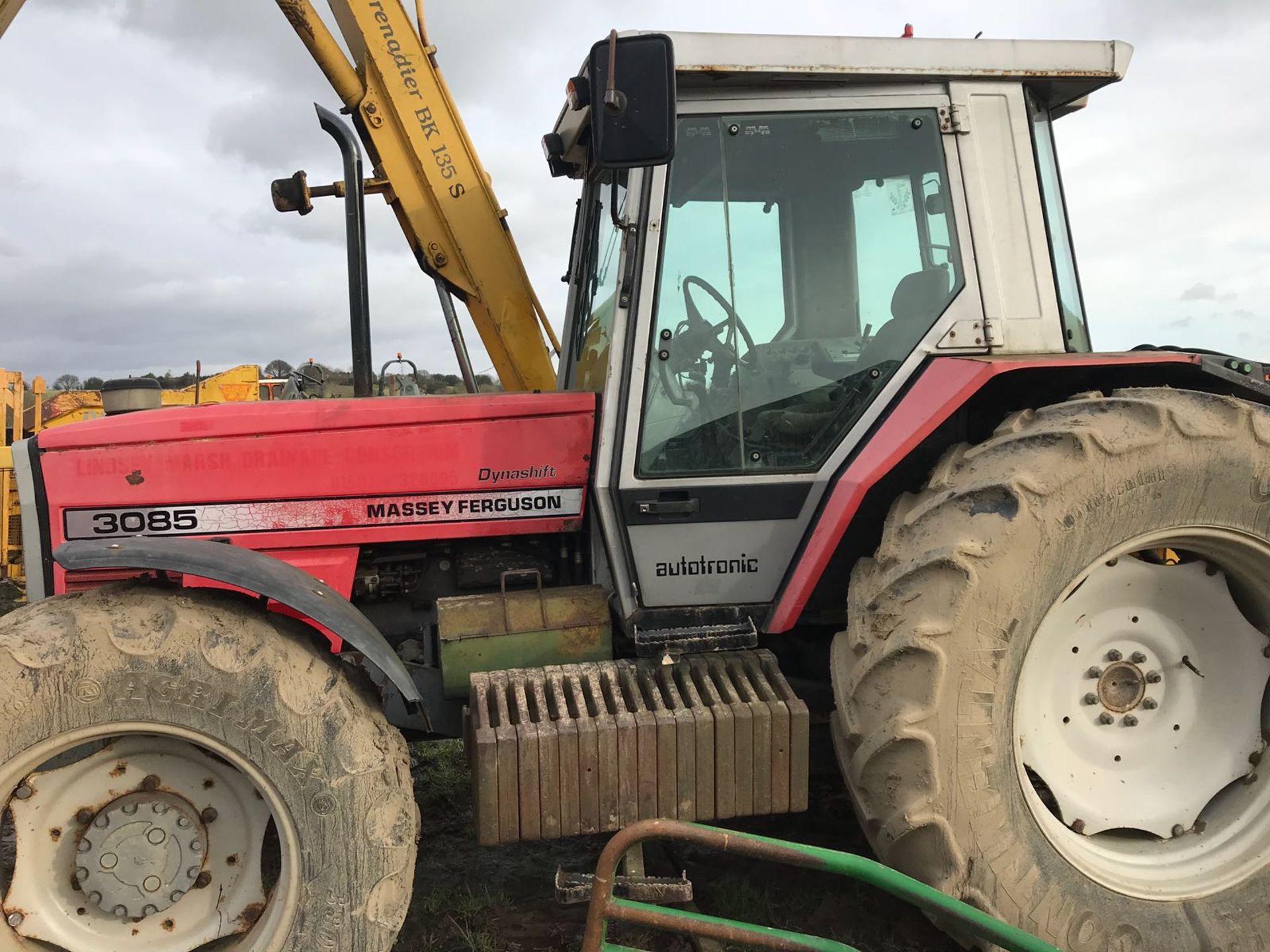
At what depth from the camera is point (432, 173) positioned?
392cm

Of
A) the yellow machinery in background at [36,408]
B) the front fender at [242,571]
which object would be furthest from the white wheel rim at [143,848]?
the yellow machinery in background at [36,408]

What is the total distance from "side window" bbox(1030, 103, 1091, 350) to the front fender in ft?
7.75

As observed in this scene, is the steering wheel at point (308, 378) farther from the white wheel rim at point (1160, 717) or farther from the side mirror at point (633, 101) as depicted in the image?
the white wheel rim at point (1160, 717)

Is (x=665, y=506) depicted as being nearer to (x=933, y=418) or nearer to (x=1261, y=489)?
(x=933, y=418)

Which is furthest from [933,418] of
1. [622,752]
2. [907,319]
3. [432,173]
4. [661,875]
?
[432,173]

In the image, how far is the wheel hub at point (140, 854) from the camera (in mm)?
2461

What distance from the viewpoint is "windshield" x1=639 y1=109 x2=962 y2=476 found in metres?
2.88


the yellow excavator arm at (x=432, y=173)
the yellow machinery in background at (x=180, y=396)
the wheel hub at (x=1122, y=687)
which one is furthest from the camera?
the yellow machinery in background at (x=180, y=396)

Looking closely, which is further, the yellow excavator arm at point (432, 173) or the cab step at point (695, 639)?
the yellow excavator arm at point (432, 173)

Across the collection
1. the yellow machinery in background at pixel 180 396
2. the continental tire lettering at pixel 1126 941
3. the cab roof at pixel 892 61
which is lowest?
the continental tire lettering at pixel 1126 941

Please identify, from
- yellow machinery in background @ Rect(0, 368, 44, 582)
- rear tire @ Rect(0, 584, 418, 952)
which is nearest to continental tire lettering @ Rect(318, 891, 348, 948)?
rear tire @ Rect(0, 584, 418, 952)

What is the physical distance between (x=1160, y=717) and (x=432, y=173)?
3405 mm

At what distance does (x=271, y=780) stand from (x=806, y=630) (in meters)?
1.81

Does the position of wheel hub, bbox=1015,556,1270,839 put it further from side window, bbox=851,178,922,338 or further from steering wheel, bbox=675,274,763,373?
steering wheel, bbox=675,274,763,373
